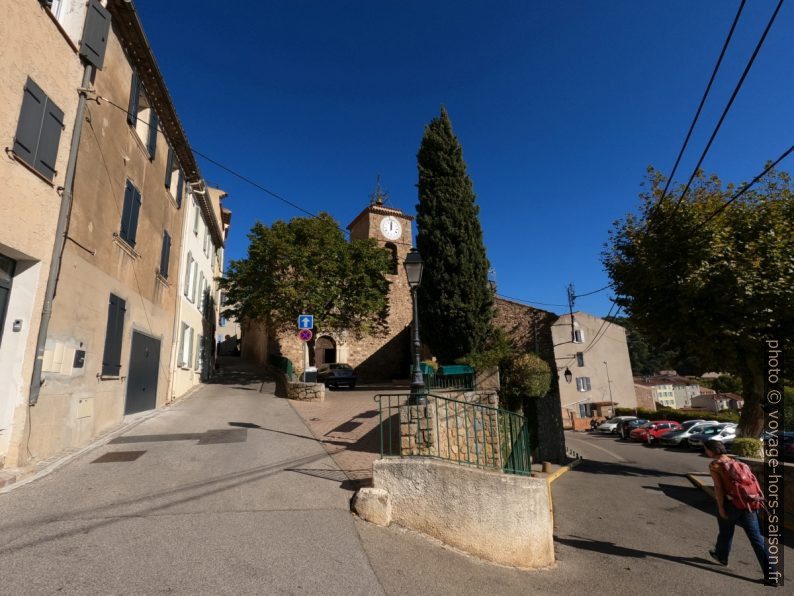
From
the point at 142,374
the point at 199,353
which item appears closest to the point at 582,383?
the point at 199,353

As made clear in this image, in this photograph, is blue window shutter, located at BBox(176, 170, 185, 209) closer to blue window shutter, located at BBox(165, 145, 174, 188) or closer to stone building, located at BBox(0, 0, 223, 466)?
blue window shutter, located at BBox(165, 145, 174, 188)

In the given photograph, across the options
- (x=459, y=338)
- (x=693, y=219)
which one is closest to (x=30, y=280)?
(x=459, y=338)

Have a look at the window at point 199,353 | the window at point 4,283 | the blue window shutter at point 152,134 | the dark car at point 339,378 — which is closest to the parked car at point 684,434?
the dark car at point 339,378

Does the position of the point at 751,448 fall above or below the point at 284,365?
below

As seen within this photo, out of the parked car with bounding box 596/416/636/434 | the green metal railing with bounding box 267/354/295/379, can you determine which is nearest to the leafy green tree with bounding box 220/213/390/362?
the green metal railing with bounding box 267/354/295/379

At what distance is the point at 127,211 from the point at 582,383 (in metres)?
37.6

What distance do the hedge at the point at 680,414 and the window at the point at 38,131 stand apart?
37.2m

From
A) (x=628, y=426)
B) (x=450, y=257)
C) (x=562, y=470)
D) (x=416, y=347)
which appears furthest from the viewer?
(x=628, y=426)

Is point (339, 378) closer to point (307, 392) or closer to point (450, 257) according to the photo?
point (307, 392)

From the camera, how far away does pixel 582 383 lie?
37.7m

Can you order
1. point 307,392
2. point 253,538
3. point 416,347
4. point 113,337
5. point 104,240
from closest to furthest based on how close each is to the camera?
point 253,538 → point 416,347 → point 104,240 → point 113,337 → point 307,392

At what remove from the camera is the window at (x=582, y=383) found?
3753 cm

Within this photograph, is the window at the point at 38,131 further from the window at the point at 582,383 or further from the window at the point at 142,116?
the window at the point at 582,383

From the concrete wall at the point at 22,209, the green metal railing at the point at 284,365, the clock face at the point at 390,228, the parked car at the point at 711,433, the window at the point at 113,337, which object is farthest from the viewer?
the clock face at the point at 390,228
